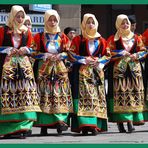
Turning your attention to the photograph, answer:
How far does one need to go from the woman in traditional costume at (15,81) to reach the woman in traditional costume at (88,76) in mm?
859

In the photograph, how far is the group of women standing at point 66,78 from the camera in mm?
10336

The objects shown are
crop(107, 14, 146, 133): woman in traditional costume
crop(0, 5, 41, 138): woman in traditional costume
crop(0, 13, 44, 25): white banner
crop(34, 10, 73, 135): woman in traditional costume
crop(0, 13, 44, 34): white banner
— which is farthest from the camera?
crop(0, 13, 44, 25): white banner

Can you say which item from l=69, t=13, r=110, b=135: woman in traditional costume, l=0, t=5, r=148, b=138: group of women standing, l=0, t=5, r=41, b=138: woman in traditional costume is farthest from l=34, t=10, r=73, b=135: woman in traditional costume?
l=0, t=5, r=41, b=138: woman in traditional costume

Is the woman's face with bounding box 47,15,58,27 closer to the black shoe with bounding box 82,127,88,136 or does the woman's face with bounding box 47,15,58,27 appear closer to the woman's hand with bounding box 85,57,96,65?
the woman's hand with bounding box 85,57,96,65

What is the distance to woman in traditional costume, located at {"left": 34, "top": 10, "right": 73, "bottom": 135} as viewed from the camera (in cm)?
1080

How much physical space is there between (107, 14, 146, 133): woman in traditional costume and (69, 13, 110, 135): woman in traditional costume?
33 centimetres

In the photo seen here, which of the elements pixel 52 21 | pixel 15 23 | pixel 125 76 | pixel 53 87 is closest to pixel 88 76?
pixel 53 87

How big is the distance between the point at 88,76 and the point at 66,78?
0.35 meters

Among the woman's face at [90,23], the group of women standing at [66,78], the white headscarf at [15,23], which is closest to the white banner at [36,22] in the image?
the group of women standing at [66,78]

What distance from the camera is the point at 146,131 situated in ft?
38.5

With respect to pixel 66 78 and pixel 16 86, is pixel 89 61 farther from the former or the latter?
pixel 16 86

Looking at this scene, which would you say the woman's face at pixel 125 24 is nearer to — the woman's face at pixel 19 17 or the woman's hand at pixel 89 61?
the woman's hand at pixel 89 61

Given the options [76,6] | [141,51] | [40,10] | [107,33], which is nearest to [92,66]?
[141,51]

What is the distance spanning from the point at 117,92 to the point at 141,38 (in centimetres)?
99
